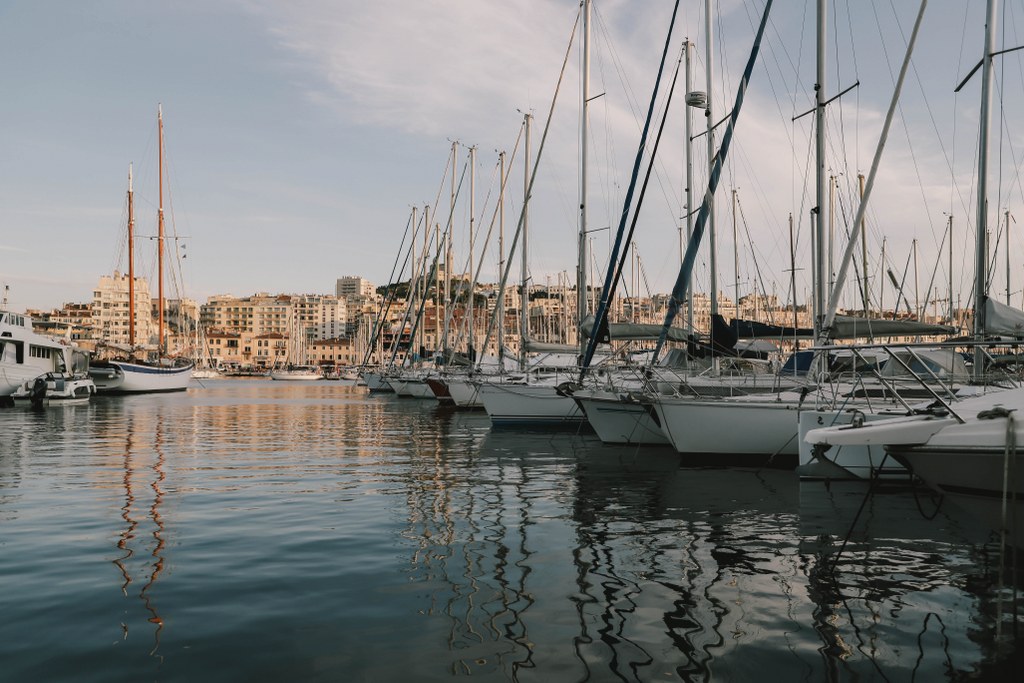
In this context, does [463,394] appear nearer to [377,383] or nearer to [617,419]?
[617,419]

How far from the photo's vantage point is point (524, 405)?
3042 centimetres

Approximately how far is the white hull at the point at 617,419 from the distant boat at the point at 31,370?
34221mm

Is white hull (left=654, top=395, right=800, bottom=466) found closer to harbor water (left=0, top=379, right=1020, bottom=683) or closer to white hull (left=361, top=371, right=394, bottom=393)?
harbor water (left=0, top=379, right=1020, bottom=683)

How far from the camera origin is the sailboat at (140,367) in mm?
58844

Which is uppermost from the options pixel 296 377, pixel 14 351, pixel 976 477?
pixel 14 351

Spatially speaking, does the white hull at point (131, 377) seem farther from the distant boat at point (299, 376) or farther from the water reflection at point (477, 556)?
the distant boat at point (299, 376)

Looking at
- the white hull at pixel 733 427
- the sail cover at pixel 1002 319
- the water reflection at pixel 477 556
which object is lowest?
the water reflection at pixel 477 556

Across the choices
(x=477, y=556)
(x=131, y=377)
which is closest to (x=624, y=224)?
(x=477, y=556)

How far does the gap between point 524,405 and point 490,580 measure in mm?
22073

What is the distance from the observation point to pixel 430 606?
7.41 metres

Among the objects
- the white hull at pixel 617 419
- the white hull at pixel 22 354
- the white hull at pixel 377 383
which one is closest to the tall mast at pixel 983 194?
the white hull at pixel 617 419

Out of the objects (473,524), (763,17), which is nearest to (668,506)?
(473,524)

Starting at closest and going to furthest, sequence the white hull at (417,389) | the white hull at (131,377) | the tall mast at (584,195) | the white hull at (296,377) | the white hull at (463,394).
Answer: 1. the tall mast at (584,195)
2. the white hull at (463,394)
3. the white hull at (417,389)
4. the white hull at (131,377)
5. the white hull at (296,377)

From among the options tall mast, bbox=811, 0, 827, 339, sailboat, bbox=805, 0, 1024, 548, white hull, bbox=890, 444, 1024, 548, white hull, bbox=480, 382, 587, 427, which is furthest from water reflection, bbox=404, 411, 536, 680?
white hull, bbox=480, 382, 587, 427
